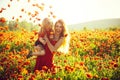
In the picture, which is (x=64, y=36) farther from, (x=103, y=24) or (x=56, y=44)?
(x=103, y=24)

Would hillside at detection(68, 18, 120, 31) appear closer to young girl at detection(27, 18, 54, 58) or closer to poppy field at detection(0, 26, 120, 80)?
poppy field at detection(0, 26, 120, 80)

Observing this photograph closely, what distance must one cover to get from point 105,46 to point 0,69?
7.74ft

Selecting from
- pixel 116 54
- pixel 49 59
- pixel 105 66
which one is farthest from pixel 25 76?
pixel 116 54

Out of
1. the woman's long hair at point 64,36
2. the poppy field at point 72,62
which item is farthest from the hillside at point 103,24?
the woman's long hair at point 64,36

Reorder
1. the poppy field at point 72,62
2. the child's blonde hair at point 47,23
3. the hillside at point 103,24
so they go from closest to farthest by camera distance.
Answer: the poppy field at point 72,62, the child's blonde hair at point 47,23, the hillside at point 103,24

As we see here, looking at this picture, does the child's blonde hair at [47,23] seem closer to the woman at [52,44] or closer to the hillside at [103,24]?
the woman at [52,44]

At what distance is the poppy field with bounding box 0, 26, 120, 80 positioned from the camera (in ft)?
11.3

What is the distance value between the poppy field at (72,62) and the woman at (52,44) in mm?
122

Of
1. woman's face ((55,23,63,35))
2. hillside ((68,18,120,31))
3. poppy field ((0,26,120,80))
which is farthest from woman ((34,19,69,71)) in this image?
hillside ((68,18,120,31))

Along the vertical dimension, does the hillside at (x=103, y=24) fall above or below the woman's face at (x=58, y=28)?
below

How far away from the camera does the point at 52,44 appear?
3.82 m

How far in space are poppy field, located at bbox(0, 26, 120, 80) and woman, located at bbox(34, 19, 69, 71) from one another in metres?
0.12

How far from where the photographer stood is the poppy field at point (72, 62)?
3.44m

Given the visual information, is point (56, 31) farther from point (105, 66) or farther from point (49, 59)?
point (105, 66)
